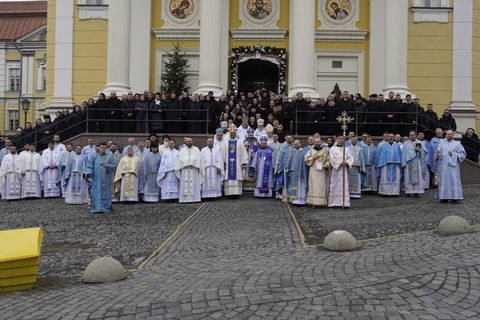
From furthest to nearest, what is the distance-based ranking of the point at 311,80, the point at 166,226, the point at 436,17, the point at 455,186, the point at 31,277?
the point at 436,17
the point at 311,80
the point at 455,186
the point at 166,226
the point at 31,277

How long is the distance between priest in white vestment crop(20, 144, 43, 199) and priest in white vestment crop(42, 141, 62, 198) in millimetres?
205

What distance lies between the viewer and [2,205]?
1605 centimetres

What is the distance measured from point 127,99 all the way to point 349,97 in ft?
24.8

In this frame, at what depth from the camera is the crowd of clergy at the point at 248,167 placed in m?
14.1

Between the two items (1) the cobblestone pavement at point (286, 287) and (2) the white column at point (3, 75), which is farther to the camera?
(2) the white column at point (3, 75)

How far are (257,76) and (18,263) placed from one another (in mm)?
19327

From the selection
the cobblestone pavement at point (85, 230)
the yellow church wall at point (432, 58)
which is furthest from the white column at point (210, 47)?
the yellow church wall at point (432, 58)

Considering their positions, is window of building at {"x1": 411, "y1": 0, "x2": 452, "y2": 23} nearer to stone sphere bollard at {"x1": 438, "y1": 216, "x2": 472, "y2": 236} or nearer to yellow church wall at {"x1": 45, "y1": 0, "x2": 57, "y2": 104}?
yellow church wall at {"x1": 45, "y1": 0, "x2": 57, "y2": 104}

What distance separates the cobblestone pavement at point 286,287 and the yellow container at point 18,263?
0.51 ft

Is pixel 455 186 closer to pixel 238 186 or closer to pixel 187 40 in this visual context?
pixel 238 186

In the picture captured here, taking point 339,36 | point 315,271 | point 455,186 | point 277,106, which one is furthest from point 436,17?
point 315,271

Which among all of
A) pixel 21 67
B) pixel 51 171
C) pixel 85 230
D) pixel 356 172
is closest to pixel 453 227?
pixel 85 230

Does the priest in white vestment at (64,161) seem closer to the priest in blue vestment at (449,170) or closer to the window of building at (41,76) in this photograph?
the priest in blue vestment at (449,170)

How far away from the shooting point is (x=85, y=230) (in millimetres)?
10742
